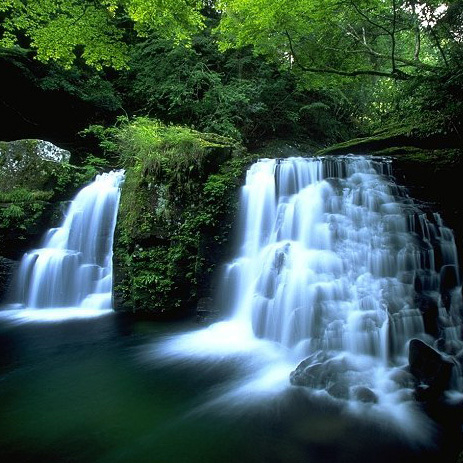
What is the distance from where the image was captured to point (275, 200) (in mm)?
7312

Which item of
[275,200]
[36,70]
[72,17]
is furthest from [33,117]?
[275,200]

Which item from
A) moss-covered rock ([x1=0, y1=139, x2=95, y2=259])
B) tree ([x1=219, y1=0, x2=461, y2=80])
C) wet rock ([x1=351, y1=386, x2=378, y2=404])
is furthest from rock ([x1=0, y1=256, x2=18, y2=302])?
tree ([x1=219, y1=0, x2=461, y2=80])

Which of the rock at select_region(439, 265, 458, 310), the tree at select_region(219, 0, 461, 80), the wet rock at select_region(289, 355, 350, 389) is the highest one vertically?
the tree at select_region(219, 0, 461, 80)

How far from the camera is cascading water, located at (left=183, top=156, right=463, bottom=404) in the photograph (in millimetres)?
4703

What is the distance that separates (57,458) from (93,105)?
12.8m

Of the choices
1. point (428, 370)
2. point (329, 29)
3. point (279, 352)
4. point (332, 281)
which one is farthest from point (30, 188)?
point (428, 370)

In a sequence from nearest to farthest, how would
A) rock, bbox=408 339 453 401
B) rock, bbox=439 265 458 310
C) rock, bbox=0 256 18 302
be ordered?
rock, bbox=408 339 453 401 < rock, bbox=439 265 458 310 < rock, bbox=0 256 18 302

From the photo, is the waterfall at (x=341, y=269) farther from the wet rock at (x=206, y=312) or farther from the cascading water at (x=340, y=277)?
the wet rock at (x=206, y=312)

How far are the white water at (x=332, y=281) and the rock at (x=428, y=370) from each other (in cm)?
16

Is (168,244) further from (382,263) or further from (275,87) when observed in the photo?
(275,87)

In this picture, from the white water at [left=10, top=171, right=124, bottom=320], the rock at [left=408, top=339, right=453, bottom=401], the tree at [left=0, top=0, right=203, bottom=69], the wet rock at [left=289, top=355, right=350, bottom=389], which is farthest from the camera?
the tree at [left=0, top=0, right=203, bottom=69]

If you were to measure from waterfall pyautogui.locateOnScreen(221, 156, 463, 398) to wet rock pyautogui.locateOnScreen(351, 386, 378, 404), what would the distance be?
0.15 m

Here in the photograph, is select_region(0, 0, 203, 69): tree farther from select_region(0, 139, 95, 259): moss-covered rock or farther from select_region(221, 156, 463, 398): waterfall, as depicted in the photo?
select_region(221, 156, 463, 398): waterfall

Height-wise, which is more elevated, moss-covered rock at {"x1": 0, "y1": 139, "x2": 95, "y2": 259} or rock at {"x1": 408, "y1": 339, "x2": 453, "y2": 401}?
moss-covered rock at {"x1": 0, "y1": 139, "x2": 95, "y2": 259}
